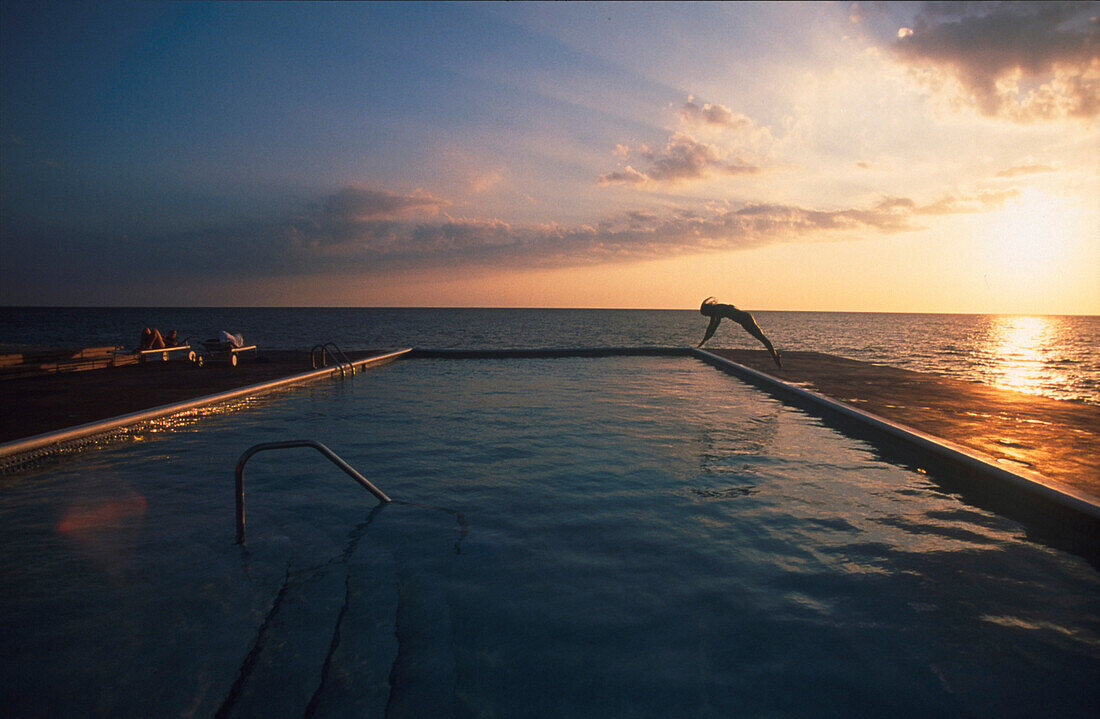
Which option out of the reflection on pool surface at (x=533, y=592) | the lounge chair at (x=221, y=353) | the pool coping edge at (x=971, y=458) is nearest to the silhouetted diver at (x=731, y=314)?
the pool coping edge at (x=971, y=458)

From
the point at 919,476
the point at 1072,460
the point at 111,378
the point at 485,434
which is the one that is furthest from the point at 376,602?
the point at 111,378

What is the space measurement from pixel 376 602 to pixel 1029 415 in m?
10.6

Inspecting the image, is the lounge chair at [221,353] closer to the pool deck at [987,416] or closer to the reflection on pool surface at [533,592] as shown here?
the reflection on pool surface at [533,592]

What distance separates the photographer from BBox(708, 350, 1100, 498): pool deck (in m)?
6.22

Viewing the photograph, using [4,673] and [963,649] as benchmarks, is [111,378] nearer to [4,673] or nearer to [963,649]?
[4,673]

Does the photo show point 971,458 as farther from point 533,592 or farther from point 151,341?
point 151,341

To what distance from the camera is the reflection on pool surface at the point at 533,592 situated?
3.15m

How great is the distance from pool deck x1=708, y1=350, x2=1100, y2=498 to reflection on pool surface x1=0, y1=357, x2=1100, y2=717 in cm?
111

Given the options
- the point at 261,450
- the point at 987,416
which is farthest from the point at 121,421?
the point at 987,416

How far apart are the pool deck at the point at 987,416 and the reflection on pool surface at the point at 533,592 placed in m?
1.11

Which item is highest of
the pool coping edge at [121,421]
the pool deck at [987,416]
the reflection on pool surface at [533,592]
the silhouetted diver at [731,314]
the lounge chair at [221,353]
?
the silhouetted diver at [731,314]

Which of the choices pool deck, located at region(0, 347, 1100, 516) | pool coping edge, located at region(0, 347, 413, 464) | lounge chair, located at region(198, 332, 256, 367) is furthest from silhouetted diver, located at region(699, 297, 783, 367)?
lounge chair, located at region(198, 332, 256, 367)

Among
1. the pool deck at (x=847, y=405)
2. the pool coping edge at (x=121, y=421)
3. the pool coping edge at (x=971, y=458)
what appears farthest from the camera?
the pool coping edge at (x=121, y=421)

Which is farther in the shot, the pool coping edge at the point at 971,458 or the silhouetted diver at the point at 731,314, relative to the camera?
the silhouetted diver at the point at 731,314
